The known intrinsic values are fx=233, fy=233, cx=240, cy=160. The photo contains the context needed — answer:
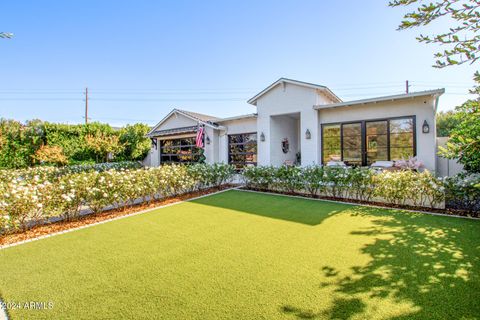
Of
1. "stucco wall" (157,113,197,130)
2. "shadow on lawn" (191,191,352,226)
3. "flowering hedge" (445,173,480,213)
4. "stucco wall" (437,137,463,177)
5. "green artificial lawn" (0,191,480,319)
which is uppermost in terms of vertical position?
"stucco wall" (157,113,197,130)

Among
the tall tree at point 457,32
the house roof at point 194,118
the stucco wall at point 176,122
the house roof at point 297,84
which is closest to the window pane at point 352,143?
the house roof at point 297,84

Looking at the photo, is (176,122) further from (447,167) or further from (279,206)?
(447,167)

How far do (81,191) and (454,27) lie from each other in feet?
29.8

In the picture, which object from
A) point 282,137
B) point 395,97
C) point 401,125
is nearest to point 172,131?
point 282,137

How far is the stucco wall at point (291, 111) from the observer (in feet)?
43.1

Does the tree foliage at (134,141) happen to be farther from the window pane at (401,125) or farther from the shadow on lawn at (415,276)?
the shadow on lawn at (415,276)

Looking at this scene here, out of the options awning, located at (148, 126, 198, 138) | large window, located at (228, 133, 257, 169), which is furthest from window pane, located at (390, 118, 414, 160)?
awning, located at (148, 126, 198, 138)

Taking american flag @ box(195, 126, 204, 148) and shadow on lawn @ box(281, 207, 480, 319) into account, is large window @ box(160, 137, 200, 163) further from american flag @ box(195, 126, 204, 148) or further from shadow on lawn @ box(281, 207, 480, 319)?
shadow on lawn @ box(281, 207, 480, 319)

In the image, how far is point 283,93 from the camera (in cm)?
1423

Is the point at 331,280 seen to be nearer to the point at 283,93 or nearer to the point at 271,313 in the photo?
the point at 271,313

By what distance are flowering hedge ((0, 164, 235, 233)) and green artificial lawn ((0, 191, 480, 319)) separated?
47.9 inches

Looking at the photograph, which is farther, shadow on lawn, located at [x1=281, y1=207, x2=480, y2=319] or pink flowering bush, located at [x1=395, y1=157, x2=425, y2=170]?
pink flowering bush, located at [x1=395, y1=157, x2=425, y2=170]

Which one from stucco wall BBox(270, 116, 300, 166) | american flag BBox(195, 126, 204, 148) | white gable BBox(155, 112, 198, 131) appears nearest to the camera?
stucco wall BBox(270, 116, 300, 166)

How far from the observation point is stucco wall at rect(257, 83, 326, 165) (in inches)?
518
